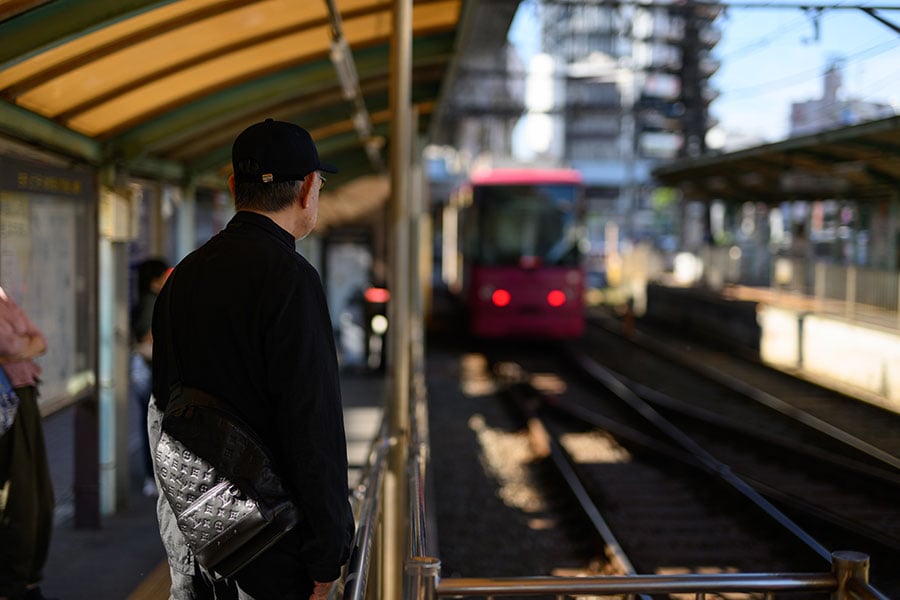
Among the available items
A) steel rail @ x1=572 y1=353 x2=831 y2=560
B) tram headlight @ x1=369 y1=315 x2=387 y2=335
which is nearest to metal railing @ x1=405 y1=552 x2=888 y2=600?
steel rail @ x1=572 y1=353 x2=831 y2=560

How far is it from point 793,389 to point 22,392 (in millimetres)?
8641

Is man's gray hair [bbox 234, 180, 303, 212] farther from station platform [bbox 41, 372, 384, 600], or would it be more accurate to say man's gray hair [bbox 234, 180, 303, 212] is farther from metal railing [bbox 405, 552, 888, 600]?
station platform [bbox 41, 372, 384, 600]

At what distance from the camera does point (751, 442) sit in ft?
31.7

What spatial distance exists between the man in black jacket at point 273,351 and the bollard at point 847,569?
144 centimetres

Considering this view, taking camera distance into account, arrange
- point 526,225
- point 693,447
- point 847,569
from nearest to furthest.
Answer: point 847,569, point 693,447, point 526,225

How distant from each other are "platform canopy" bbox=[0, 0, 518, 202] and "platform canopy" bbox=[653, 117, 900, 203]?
381cm

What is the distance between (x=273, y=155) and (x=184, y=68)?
12.6 feet

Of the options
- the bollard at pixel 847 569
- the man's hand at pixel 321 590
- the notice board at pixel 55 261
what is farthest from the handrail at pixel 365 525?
the notice board at pixel 55 261

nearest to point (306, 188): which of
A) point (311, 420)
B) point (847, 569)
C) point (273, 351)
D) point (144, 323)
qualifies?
point (273, 351)

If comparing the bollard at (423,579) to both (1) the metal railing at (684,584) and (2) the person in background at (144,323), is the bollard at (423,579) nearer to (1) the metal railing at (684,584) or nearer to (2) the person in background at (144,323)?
(1) the metal railing at (684,584)

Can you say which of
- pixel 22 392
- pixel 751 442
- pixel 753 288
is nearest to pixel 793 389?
pixel 751 442

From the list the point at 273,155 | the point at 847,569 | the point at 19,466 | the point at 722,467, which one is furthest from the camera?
the point at 722,467

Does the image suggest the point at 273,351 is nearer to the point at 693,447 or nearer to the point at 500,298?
the point at 693,447

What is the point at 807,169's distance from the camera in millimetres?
15867
